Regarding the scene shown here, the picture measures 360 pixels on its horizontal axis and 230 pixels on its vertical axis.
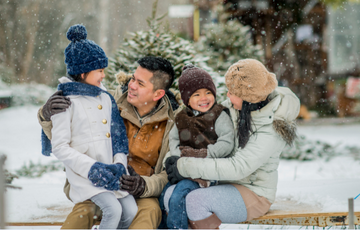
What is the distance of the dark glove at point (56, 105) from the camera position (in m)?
2.33

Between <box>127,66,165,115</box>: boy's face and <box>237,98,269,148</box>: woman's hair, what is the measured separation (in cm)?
83

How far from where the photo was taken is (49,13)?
16.5m

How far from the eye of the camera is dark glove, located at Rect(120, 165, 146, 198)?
243cm

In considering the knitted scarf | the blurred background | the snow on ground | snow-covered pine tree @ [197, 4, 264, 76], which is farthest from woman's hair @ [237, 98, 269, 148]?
snow-covered pine tree @ [197, 4, 264, 76]

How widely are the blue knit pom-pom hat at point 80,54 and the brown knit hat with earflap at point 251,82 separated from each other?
104 cm

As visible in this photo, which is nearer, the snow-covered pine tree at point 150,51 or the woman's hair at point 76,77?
the woman's hair at point 76,77

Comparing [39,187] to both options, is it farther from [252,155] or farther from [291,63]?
[291,63]

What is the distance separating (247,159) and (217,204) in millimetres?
397

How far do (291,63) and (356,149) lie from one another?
5836mm

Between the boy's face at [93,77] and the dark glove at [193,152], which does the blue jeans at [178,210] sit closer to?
the dark glove at [193,152]

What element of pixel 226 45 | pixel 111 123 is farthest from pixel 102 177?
pixel 226 45

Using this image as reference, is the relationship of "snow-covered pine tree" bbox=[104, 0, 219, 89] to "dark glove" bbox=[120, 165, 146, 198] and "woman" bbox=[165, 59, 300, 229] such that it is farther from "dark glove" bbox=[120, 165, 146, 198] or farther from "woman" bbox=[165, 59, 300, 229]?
"dark glove" bbox=[120, 165, 146, 198]

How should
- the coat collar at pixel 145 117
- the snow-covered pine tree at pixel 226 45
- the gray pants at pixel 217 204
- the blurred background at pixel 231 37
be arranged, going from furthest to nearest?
the blurred background at pixel 231 37 → the snow-covered pine tree at pixel 226 45 → the coat collar at pixel 145 117 → the gray pants at pixel 217 204

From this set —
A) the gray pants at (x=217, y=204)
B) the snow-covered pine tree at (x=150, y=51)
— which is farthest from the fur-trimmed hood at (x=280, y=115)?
the snow-covered pine tree at (x=150, y=51)
